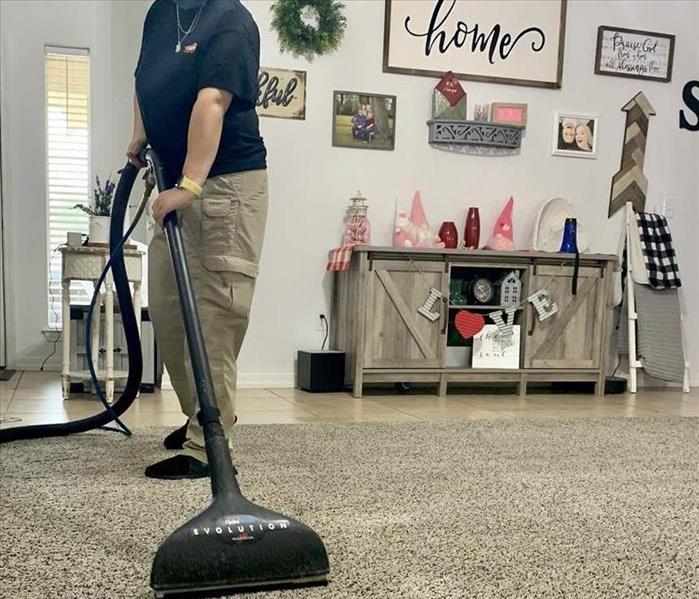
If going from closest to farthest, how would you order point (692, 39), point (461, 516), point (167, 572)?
1. point (167, 572)
2. point (461, 516)
3. point (692, 39)

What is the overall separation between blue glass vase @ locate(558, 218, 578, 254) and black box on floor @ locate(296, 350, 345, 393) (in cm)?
129

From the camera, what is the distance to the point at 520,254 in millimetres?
3506

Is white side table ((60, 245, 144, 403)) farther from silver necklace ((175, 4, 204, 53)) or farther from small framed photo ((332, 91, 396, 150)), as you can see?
silver necklace ((175, 4, 204, 53))

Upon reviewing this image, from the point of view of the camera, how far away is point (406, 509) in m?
1.53

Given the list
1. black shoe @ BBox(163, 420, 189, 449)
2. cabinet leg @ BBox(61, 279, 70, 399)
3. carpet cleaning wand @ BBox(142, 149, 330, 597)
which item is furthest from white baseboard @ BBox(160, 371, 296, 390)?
carpet cleaning wand @ BBox(142, 149, 330, 597)

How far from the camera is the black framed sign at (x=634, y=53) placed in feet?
12.9

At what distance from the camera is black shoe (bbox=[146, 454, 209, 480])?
1709 mm

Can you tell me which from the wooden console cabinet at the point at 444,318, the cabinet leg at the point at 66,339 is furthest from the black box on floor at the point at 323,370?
the cabinet leg at the point at 66,339

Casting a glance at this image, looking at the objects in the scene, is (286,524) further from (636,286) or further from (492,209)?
(636,286)

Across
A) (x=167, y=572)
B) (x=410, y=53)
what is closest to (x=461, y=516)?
(x=167, y=572)

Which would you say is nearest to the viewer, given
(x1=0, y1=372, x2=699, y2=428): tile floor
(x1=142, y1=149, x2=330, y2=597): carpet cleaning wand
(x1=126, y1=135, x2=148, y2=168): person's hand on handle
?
(x1=142, y1=149, x2=330, y2=597): carpet cleaning wand

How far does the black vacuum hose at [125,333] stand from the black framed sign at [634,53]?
2969 millimetres

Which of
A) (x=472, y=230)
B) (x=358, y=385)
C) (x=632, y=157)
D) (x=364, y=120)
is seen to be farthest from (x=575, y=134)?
(x=358, y=385)

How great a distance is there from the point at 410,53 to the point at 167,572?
317cm
